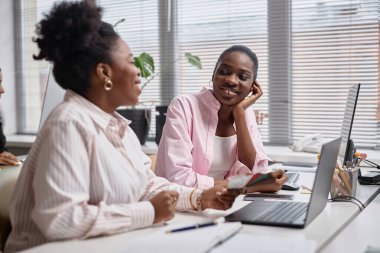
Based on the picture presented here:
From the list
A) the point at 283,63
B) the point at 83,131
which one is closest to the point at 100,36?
the point at 83,131

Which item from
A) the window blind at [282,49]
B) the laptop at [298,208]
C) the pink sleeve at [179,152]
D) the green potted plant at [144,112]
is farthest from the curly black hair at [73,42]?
the green potted plant at [144,112]

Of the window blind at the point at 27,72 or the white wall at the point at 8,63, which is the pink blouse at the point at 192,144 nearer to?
the window blind at the point at 27,72

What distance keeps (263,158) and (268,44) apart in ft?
4.33

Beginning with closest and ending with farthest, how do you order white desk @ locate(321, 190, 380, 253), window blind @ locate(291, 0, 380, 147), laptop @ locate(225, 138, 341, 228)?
white desk @ locate(321, 190, 380, 253)
laptop @ locate(225, 138, 341, 228)
window blind @ locate(291, 0, 380, 147)

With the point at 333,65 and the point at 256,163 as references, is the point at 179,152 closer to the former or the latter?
the point at 256,163

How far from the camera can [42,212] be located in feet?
3.66

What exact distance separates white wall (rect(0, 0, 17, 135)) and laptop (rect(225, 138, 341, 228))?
3.40 meters

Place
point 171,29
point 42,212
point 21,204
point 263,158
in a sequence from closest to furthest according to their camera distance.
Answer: point 42,212 < point 21,204 < point 263,158 < point 171,29

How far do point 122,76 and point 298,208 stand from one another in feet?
2.27

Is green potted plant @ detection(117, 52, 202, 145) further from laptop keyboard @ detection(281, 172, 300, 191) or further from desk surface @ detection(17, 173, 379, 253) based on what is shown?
desk surface @ detection(17, 173, 379, 253)

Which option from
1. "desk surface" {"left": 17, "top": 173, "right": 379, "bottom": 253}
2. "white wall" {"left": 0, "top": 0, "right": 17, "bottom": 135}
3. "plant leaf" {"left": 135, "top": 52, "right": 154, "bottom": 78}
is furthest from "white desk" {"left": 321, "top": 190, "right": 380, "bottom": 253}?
"white wall" {"left": 0, "top": 0, "right": 17, "bottom": 135}

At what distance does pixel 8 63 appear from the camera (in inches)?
173

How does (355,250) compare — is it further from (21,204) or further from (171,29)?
(171,29)

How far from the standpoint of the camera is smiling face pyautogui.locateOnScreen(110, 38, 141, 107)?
1.36 metres
